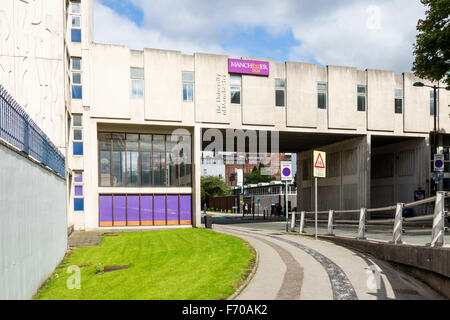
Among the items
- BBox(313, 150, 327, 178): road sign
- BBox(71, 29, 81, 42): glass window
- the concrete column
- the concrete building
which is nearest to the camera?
BBox(313, 150, 327, 178): road sign

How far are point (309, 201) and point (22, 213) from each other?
37521mm

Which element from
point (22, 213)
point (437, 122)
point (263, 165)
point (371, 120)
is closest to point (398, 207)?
point (22, 213)

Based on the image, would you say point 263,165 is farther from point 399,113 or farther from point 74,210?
point 74,210

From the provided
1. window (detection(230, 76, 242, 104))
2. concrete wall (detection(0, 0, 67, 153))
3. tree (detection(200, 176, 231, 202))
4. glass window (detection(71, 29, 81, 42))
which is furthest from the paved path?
tree (detection(200, 176, 231, 202))

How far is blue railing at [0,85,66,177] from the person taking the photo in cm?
694

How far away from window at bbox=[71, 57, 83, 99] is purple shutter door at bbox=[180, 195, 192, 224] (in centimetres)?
1003

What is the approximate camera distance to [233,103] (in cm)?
2962

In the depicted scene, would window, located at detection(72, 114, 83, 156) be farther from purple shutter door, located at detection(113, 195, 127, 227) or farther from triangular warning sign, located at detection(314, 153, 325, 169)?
Result: triangular warning sign, located at detection(314, 153, 325, 169)

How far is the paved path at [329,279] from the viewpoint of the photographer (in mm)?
7254

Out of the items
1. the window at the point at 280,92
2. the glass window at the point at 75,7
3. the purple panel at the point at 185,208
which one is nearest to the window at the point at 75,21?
the glass window at the point at 75,7

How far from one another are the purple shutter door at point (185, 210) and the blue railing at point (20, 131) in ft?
58.8

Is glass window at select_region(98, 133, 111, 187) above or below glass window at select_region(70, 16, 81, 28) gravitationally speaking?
below

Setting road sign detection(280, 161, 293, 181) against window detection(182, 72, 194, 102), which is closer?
road sign detection(280, 161, 293, 181)

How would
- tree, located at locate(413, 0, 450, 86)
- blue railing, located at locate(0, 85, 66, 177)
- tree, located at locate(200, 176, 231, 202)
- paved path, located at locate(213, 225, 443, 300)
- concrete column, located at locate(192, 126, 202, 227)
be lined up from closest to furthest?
1. blue railing, located at locate(0, 85, 66, 177)
2. paved path, located at locate(213, 225, 443, 300)
3. tree, located at locate(413, 0, 450, 86)
4. concrete column, located at locate(192, 126, 202, 227)
5. tree, located at locate(200, 176, 231, 202)
